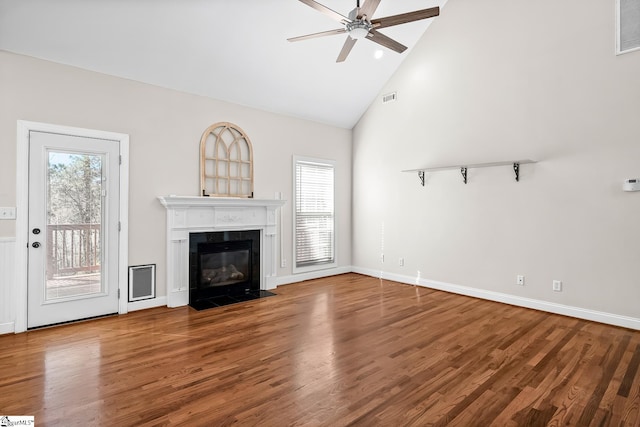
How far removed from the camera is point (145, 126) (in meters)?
4.39

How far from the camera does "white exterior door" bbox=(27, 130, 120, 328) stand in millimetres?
3666

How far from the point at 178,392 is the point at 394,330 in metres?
2.15

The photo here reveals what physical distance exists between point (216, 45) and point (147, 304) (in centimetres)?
340

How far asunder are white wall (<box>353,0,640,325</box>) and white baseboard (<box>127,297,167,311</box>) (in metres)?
3.66

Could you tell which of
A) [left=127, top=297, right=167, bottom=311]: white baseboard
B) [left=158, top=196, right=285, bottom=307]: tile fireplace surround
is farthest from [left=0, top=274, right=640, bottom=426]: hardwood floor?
[left=158, top=196, right=285, bottom=307]: tile fireplace surround

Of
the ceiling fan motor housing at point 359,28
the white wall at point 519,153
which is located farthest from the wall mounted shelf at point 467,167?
the ceiling fan motor housing at point 359,28

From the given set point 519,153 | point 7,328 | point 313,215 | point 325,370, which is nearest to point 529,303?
point 519,153

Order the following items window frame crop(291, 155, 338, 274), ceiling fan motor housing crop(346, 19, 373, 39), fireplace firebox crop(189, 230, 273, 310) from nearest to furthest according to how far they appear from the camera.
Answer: ceiling fan motor housing crop(346, 19, 373, 39) < fireplace firebox crop(189, 230, 273, 310) < window frame crop(291, 155, 338, 274)

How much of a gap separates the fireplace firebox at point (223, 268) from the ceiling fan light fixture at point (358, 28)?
10.1 feet

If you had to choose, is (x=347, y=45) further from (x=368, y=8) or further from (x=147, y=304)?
(x=147, y=304)

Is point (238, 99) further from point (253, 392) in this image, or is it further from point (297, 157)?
point (253, 392)

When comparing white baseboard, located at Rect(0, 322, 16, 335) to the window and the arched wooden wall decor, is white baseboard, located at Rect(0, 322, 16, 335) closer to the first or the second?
the arched wooden wall decor

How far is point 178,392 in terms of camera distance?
238cm

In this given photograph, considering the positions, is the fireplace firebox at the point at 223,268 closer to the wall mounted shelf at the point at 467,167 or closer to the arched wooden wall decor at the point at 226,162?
the arched wooden wall decor at the point at 226,162
